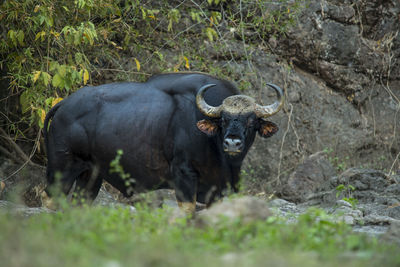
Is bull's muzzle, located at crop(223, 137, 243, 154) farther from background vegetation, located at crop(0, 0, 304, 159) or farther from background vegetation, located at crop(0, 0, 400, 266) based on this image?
background vegetation, located at crop(0, 0, 304, 159)

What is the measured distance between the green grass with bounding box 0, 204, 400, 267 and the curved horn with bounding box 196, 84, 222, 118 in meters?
2.11

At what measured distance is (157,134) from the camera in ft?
22.7

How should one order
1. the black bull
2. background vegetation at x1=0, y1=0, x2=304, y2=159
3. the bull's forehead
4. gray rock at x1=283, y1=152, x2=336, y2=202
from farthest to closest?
gray rock at x1=283, y1=152, x2=336, y2=202, background vegetation at x1=0, y1=0, x2=304, y2=159, the black bull, the bull's forehead

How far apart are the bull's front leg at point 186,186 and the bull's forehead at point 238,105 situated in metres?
0.78

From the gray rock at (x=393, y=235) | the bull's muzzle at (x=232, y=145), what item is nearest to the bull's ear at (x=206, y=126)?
the bull's muzzle at (x=232, y=145)

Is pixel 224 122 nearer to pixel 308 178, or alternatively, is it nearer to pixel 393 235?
pixel 393 235

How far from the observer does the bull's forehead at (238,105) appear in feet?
21.2

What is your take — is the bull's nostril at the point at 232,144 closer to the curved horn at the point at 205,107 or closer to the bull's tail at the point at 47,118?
the curved horn at the point at 205,107

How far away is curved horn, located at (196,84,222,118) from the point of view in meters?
6.60

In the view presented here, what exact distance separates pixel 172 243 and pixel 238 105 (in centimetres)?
303

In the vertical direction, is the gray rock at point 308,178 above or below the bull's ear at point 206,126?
below

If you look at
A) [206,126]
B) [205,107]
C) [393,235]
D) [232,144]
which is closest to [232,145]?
[232,144]

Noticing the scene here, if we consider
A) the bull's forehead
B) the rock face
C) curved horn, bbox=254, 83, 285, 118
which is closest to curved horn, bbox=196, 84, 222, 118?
the bull's forehead

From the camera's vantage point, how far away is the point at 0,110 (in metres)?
9.38
